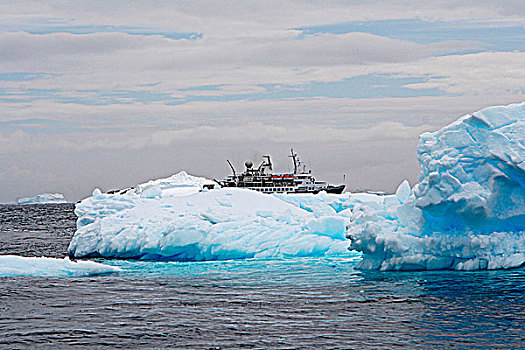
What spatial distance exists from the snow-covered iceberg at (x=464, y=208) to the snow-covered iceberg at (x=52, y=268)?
637 centimetres

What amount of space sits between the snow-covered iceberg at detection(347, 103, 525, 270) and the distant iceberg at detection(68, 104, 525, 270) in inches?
0.9

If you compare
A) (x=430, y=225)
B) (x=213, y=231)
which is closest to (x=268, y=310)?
(x=430, y=225)

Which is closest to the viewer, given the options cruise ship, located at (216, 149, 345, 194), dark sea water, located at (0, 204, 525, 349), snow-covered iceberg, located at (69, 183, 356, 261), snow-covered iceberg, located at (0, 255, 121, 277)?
dark sea water, located at (0, 204, 525, 349)

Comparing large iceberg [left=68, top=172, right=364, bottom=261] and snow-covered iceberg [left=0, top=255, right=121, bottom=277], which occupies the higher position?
large iceberg [left=68, top=172, right=364, bottom=261]

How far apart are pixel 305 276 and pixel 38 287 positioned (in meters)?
6.07

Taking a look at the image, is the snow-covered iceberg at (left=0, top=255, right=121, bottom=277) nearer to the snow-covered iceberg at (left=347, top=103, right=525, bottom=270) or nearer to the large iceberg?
the large iceberg

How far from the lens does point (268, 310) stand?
12.3 m

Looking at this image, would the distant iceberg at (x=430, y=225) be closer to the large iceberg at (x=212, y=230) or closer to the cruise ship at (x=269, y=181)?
the large iceberg at (x=212, y=230)

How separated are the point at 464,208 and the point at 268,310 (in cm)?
549

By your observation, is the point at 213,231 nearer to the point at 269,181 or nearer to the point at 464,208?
the point at 464,208

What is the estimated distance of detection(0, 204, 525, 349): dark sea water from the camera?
33.7ft

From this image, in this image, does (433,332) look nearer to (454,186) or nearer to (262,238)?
(454,186)

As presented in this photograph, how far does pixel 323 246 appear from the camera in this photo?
20344mm

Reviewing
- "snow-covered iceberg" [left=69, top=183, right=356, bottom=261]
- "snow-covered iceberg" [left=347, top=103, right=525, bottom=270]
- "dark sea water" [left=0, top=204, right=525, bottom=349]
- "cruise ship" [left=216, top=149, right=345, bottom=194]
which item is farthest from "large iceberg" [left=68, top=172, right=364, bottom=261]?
"cruise ship" [left=216, top=149, right=345, bottom=194]
